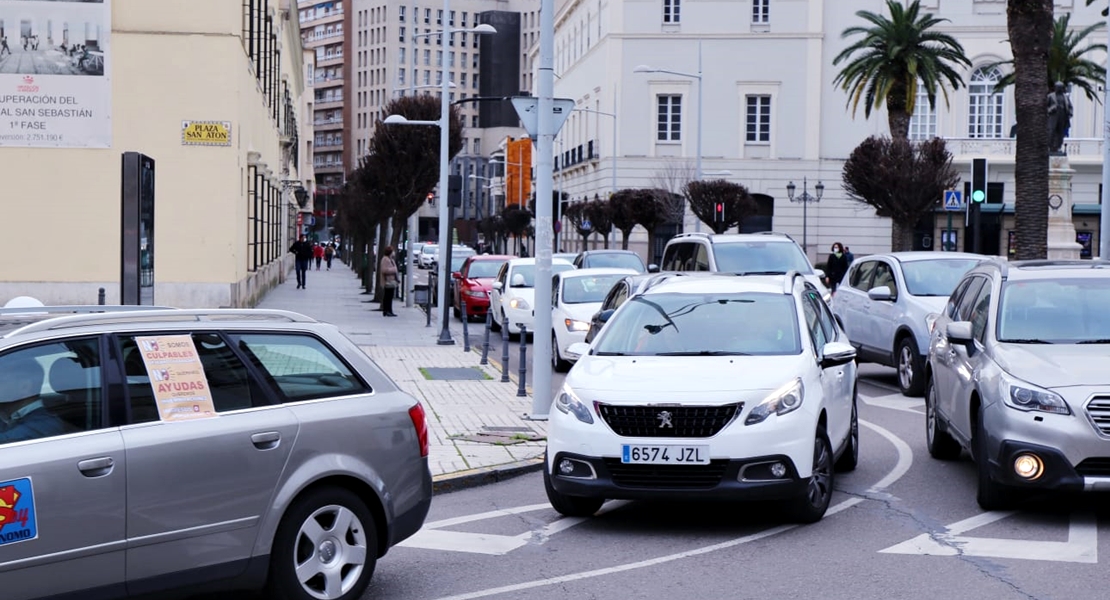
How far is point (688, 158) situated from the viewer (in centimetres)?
7081

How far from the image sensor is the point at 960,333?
10188mm

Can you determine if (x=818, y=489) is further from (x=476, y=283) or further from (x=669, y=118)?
(x=669, y=118)

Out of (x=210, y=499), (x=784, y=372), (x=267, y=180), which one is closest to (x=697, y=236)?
(x=784, y=372)

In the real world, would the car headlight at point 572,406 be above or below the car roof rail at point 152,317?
below

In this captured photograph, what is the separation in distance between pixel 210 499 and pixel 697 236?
1698 cm

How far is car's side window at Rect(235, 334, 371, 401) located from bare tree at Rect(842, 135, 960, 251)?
46.9 m

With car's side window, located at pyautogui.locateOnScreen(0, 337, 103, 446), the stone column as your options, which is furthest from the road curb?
the stone column

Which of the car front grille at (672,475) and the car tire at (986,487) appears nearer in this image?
the car front grille at (672,475)

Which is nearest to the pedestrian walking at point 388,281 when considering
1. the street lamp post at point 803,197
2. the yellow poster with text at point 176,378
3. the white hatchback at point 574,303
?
the white hatchback at point 574,303

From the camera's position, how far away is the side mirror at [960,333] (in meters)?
10.2

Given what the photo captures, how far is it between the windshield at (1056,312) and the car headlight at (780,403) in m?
1.95

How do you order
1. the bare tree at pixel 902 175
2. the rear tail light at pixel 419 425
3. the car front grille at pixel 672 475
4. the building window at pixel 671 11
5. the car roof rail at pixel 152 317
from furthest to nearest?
the building window at pixel 671 11
the bare tree at pixel 902 175
the car front grille at pixel 672 475
the rear tail light at pixel 419 425
the car roof rail at pixel 152 317

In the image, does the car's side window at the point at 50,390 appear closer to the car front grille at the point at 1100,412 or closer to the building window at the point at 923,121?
the car front grille at the point at 1100,412

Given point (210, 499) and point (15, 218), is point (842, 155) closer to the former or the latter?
point (15, 218)
